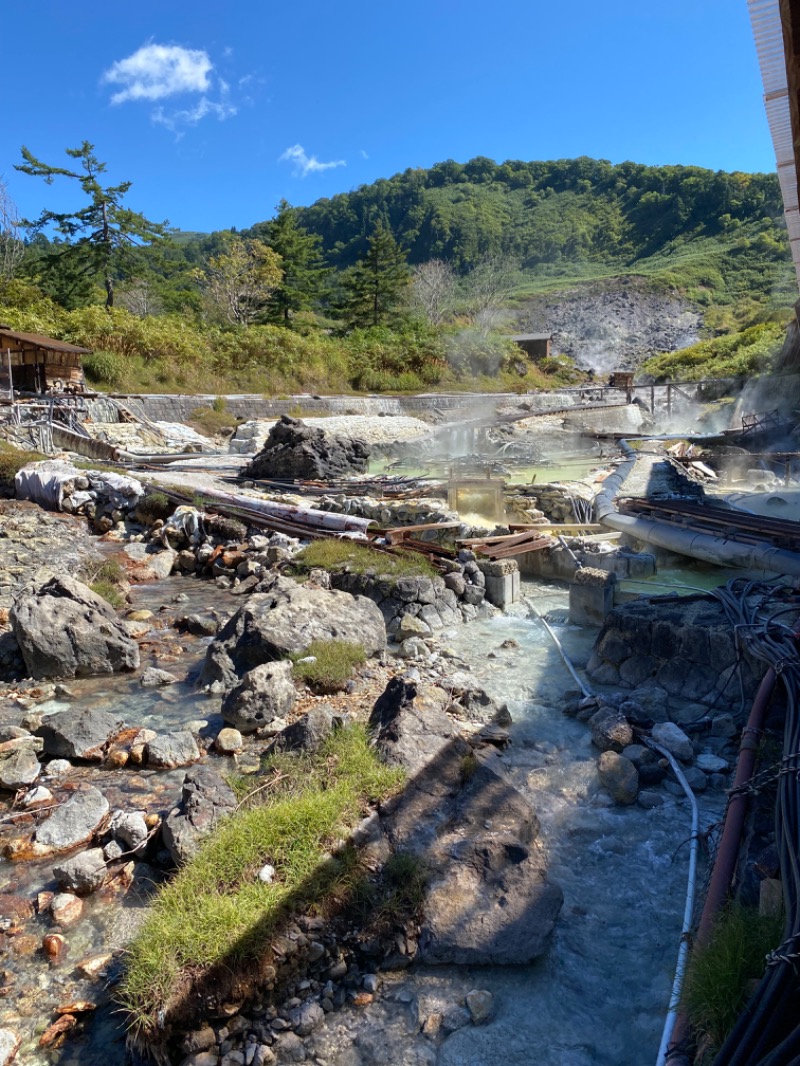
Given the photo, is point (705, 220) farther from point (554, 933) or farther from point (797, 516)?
point (554, 933)

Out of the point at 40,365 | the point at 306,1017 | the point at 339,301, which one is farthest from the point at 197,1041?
the point at 339,301

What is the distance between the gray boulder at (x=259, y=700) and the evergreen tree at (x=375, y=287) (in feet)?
132

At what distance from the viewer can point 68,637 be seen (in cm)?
651

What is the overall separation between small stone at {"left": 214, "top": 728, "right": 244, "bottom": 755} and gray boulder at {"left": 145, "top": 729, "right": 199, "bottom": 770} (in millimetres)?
170

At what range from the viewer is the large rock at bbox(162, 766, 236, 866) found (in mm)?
3645

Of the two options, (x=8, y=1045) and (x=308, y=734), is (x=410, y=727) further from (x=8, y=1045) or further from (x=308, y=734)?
(x=8, y=1045)

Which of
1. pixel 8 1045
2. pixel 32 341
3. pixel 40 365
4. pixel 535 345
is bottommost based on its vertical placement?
pixel 8 1045

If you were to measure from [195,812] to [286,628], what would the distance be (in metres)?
2.83

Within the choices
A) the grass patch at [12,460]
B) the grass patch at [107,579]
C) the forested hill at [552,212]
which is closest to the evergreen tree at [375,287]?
the grass patch at [12,460]

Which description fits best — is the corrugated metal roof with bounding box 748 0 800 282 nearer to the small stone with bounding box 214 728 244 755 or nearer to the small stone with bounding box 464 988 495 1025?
the small stone with bounding box 464 988 495 1025

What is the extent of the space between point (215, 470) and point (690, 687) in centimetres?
1418

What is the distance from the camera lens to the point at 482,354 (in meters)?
41.2

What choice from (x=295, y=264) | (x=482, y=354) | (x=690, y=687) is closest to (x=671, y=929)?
(x=690, y=687)

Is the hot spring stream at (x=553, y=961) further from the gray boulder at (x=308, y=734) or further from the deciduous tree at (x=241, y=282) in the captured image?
the deciduous tree at (x=241, y=282)
